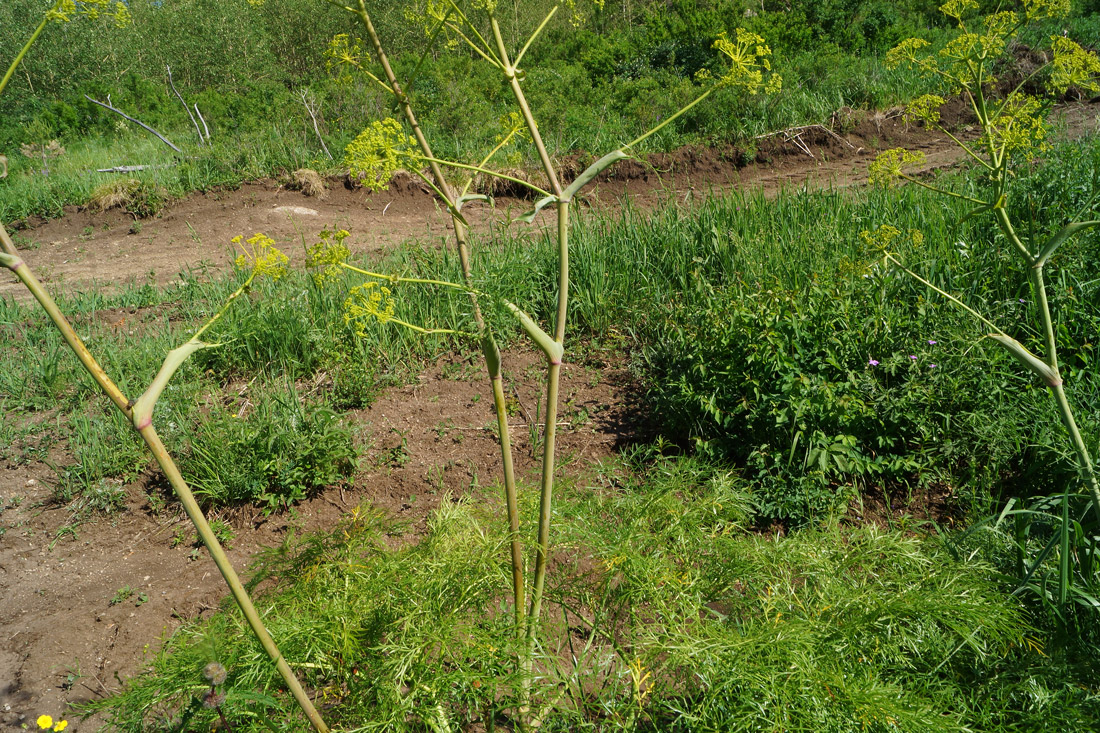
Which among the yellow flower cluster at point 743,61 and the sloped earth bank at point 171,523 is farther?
the sloped earth bank at point 171,523

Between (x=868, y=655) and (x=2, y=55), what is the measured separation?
2039 cm

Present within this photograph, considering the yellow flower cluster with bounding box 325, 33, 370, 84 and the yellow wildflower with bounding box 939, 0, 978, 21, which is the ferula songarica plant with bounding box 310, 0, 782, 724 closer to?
the yellow flower cluster with bounding box 325, 33, 370, 84

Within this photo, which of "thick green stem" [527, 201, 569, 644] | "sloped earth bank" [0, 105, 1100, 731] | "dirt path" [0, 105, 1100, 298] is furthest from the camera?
"dirt path" [0, 105, 1100, 298]

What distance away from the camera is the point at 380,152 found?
1450 millimetres

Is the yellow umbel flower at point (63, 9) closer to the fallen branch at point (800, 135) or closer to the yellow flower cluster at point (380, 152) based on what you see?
the yellow flower cluster at point (380, 152)

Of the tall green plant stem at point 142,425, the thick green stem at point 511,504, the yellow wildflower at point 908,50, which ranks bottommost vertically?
the thick green stem at point 511,504

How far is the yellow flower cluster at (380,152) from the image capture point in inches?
54.6

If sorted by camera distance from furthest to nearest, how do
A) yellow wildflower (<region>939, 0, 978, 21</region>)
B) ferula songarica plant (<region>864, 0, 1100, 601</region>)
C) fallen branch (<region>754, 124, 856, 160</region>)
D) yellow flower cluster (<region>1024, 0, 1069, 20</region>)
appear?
1. fallen branch (<region>754, 124, 856, 160</region>)
2. yellow wildflower (<region>939, 0, 978, 21</region>)
3. yellow flower cluster (<region>1024, 0, 1069, 20</region>)
4. ferula songarica plant (<region>864, 0, 1100, 601</region>)

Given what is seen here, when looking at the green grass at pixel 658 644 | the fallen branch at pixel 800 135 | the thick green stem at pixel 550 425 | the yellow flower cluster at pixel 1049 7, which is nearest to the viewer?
the thick green stem at pixel 550 425

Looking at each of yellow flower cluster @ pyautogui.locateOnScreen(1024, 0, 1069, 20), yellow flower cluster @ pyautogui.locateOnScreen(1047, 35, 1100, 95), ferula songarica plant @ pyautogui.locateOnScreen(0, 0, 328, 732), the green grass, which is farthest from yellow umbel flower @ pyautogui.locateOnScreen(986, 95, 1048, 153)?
ferula songarica plant @ pyautogui.locateOnScreen(0, 0, 328, 732)

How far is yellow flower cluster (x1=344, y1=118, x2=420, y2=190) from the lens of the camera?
1.39m

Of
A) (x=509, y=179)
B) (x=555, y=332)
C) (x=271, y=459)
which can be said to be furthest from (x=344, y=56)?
(x=271, y=459)

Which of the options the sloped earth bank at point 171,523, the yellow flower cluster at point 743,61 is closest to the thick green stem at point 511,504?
the yellow flower cluster at point 743,61

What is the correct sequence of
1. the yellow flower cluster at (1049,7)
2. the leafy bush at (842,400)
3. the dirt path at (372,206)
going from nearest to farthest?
the yellow flower cluster at (1049,7) < the leafy bush at (842,400) < the dirt path at (372,206)
